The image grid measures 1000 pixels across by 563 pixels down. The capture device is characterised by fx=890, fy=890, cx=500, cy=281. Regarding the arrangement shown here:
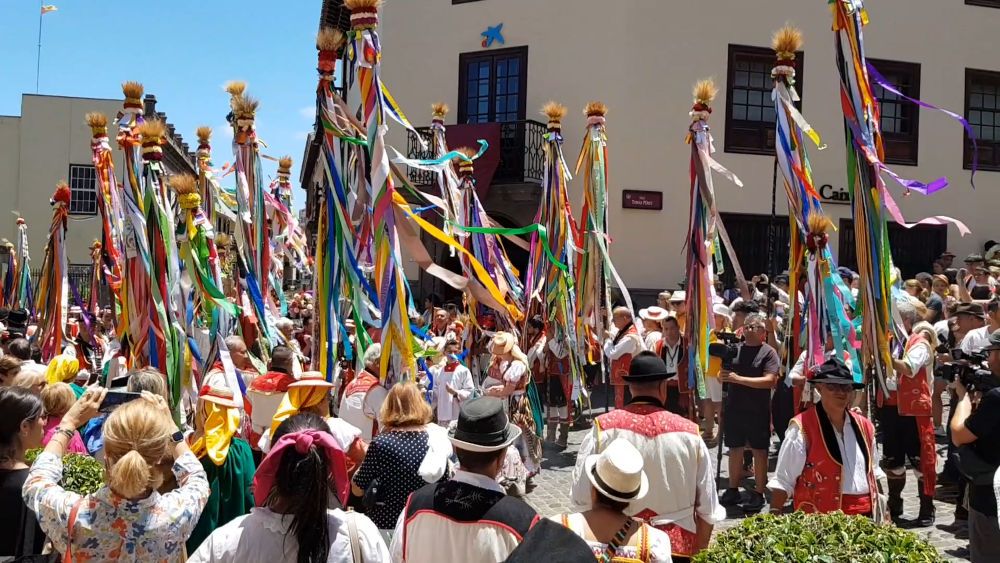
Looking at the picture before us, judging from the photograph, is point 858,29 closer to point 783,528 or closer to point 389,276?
point 389,276

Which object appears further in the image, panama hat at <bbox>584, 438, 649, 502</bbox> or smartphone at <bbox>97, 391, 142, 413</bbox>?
smartphone at <bbox>97, 391, 142, 413</bbox>

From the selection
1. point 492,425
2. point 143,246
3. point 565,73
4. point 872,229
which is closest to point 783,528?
point 492,425

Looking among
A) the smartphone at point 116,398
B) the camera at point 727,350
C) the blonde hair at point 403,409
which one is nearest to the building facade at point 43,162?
the camera at point 727,350

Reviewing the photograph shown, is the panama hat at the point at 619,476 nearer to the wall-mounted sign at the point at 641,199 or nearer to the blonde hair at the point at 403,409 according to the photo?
the blonde hair at the point at 403,409

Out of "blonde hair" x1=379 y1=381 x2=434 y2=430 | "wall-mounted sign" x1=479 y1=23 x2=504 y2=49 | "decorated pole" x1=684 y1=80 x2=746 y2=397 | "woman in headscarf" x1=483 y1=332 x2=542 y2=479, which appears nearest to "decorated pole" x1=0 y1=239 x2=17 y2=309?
"wall-mounted sign" x1=479 y1=23 x2=504 y2=49

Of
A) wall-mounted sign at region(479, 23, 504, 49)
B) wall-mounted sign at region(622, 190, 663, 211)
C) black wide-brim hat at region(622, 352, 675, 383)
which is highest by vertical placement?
wall-mounted sign at region(479, 23, 504, 49)

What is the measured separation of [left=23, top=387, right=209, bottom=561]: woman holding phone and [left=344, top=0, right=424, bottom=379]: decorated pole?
8.82 feet

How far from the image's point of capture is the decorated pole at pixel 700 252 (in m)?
8.36

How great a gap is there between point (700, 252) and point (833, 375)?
374 centimetres

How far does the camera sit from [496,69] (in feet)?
63.9

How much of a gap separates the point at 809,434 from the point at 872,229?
310cm

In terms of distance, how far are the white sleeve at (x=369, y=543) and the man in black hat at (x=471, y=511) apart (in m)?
0.32

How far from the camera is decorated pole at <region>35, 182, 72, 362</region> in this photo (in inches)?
432

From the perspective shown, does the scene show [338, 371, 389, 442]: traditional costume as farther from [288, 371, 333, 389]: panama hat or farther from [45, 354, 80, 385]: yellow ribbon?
[45, 354, 80, 385]: yellow ribbon
